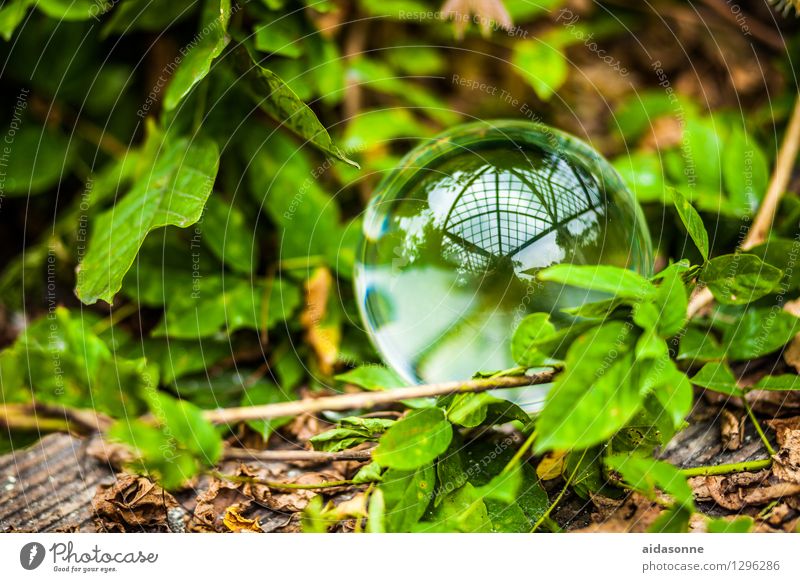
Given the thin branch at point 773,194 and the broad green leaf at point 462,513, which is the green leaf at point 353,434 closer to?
the broad green leaf at point 462,513

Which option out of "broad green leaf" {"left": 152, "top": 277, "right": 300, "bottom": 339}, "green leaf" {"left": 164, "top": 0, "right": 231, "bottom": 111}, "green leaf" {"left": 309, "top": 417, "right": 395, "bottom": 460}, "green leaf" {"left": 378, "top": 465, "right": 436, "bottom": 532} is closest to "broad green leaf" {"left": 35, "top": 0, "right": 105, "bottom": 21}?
"green leaf" {"left": 164, "top": 0, "right": 231, "bottom": 111}

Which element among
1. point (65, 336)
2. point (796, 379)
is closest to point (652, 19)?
point (796, 379)

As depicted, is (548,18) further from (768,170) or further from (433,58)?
(768,170)

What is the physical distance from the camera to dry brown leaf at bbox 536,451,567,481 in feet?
2.76

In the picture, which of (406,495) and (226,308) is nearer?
(406,495)

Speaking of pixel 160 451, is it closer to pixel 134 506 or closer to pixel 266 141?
pixel 134 506

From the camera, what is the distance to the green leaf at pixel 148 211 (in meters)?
0.88

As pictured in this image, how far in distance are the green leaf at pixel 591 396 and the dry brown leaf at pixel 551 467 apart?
192mm

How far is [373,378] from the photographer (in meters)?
0.93

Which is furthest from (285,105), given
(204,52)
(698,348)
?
(698,348)

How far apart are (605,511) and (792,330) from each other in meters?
0.37

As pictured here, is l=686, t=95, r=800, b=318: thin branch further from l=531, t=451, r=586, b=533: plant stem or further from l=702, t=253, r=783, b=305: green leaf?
l=531, t=451, r=586, b=533: plant stem

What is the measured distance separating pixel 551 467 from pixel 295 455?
365 millimetres
